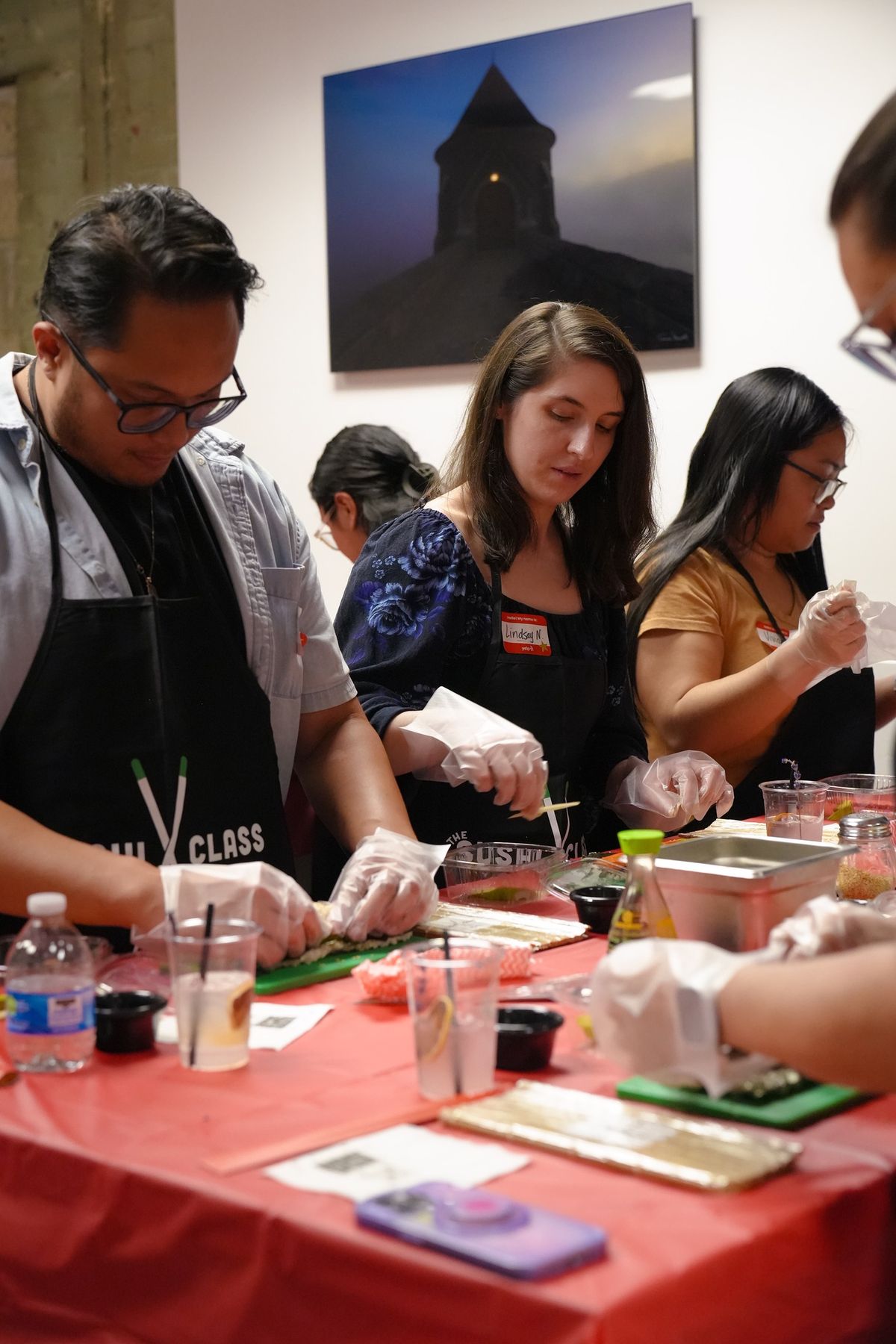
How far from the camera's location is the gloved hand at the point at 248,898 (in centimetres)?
167

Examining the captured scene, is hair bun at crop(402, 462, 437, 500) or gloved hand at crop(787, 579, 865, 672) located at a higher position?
hair bun at crop(402, 462, 437, 500)

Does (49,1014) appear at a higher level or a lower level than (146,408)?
lower

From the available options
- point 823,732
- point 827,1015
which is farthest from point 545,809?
point 823,732

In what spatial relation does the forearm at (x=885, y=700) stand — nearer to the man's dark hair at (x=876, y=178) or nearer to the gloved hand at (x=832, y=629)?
the gloved hand at (x=832, y=629)

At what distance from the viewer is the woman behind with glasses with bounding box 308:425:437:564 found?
4.25 metres

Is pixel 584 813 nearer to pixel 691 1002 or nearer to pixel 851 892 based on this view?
pixel 851 892

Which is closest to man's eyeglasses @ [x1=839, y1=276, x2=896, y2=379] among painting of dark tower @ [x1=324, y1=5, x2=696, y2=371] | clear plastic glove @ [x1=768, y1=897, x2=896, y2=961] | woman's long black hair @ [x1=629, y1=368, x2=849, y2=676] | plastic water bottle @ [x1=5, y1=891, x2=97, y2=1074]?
clear plastic glove @ [x1=768, y1=897, x2=896, y2=961]

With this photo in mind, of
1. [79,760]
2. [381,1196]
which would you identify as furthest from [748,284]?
[381,1196]

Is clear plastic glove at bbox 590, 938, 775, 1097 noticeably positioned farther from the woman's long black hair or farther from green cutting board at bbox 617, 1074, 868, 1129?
the woman's long black hair

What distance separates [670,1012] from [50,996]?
23.4 inches

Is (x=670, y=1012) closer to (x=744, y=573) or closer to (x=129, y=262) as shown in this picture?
(x=129, y=262)

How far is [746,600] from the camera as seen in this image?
144 inches

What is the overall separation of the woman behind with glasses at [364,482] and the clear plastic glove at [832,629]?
139cm

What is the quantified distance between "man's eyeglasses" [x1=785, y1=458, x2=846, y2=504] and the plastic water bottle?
2636mm
